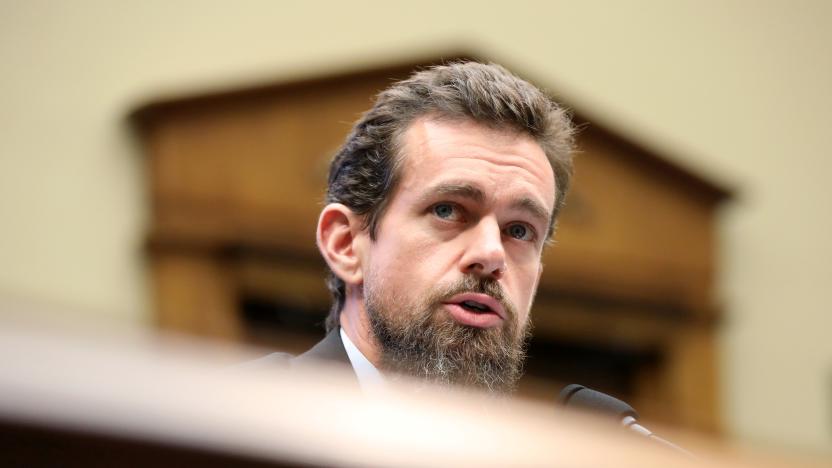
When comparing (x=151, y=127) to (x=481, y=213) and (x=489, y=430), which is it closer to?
(x=481, y=213)

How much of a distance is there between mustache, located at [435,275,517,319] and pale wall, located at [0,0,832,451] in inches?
67.1

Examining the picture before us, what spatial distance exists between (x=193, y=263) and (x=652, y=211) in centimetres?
173

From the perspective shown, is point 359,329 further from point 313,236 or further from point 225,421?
point 313,236

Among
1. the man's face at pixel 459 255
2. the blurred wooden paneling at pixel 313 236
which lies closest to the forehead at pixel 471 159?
the man's face at pixel 459 255

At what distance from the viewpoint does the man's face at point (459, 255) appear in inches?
68.4

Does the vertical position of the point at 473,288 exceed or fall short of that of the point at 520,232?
it falls short

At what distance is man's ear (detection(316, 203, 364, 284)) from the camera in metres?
1.90

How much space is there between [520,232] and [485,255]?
0.49ft

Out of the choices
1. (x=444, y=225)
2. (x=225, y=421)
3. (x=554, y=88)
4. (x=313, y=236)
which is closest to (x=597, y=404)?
(x=444, y=225)

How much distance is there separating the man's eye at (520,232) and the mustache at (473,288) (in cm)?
13

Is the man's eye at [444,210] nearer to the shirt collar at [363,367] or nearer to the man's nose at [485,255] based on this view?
the man's nose at [485,255]

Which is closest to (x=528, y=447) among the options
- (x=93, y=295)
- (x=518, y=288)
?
(x=518, y=288)

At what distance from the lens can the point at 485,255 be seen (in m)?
1.72

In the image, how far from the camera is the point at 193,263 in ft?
11.4
